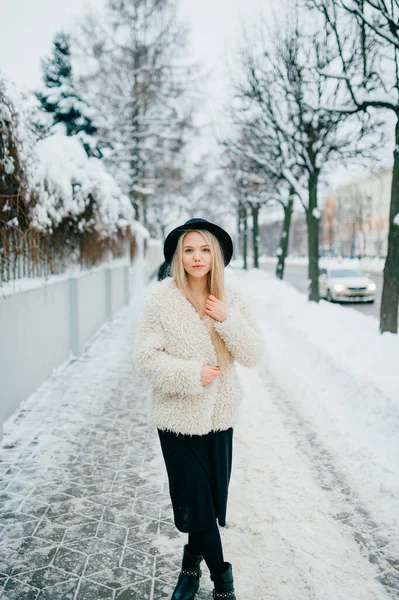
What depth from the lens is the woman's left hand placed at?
2.61m

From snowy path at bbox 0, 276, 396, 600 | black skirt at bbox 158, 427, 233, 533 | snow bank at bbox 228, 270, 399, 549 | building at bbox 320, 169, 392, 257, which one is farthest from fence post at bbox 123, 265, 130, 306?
building at bbox 320, 169, 392, 257

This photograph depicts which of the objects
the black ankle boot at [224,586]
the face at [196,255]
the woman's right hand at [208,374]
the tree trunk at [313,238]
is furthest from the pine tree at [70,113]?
the black ankle boot at [224,586]

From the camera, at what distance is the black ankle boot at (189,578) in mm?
2729

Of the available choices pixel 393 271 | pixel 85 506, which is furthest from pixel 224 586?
pixel 393 271

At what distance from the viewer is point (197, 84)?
21000 mm

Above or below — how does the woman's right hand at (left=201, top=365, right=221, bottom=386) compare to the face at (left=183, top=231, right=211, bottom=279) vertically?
below

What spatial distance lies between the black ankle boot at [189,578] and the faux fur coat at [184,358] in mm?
757

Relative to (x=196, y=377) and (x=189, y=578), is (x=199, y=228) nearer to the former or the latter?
(x=196, y=377)

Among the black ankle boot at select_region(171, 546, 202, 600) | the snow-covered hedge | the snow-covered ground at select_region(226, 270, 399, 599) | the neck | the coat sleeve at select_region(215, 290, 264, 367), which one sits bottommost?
the snow-covered ground at select_region(226, 270, 399, 599)

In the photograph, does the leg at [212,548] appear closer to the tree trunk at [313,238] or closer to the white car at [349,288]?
the tree trunk at [313,238]

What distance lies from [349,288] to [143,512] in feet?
56.1

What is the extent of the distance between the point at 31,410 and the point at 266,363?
3973mm

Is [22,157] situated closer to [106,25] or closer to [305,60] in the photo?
[305,60]

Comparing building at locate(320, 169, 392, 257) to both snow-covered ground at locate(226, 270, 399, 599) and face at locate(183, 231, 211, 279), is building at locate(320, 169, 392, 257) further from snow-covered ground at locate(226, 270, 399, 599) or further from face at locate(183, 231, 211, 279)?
face at locate(183, 231, 211, 279)
